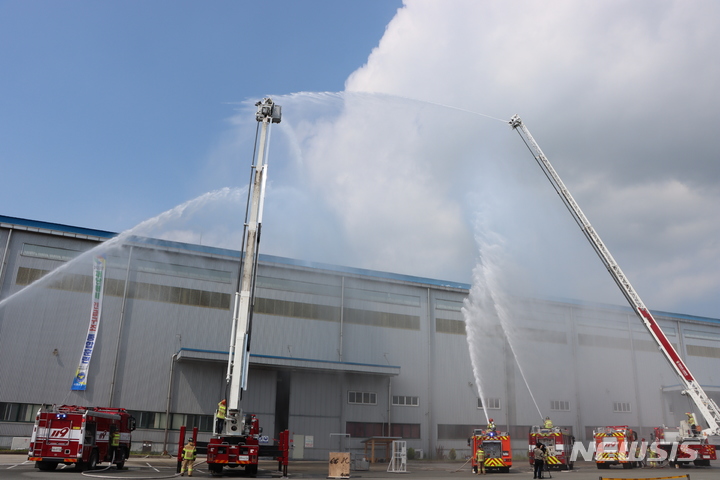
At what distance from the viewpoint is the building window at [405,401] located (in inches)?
1735

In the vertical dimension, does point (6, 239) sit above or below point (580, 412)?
above

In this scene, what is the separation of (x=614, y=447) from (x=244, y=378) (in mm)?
24093

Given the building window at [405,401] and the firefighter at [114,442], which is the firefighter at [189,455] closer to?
the firefighter at [114,442]

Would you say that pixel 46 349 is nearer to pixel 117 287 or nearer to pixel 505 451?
pixel 117 287

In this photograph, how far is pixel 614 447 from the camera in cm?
3291

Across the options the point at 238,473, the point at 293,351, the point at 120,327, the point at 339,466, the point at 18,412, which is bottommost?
the point at 238,473

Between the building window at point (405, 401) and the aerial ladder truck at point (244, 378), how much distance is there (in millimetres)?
21288

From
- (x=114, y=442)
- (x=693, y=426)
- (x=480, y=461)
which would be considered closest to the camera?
(x=114, y=442)

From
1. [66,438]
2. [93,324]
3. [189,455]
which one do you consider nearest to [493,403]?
[189,455]

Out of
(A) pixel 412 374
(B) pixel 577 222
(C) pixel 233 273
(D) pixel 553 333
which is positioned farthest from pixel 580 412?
(C) pixel 233 273

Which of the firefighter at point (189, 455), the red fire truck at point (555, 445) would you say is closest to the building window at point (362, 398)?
the red fire truck at point (555, 445)

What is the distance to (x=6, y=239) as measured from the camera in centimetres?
3528

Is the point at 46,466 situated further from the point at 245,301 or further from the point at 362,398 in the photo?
the point at 362,398

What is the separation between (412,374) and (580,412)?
18177mm
